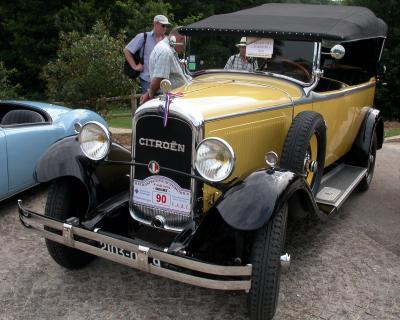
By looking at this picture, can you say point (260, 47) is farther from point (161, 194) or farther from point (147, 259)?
point (147, 259)

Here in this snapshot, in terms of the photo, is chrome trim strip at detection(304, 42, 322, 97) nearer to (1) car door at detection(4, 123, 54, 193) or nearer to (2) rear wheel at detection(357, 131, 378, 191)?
(2) rear wheel at detection(357, 131, 378, 191)

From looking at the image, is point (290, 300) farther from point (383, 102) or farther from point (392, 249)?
point (383, 102)

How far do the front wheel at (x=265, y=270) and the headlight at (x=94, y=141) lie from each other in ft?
3.98

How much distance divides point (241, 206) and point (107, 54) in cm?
667

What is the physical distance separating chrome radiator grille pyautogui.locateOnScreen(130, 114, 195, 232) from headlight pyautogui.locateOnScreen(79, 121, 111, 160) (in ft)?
0.69

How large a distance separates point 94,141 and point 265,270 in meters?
1.47

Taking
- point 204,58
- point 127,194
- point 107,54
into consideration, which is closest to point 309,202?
point 127,194

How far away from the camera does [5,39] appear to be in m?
24.1

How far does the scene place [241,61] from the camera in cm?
430

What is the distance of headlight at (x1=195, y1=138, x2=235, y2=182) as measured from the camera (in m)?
2.67

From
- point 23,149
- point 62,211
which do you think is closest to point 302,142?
point 62,211

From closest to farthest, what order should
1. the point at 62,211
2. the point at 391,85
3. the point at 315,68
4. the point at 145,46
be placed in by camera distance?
the point at 62,211
the point at 315,68
the point at 145,46
the point at 391,85

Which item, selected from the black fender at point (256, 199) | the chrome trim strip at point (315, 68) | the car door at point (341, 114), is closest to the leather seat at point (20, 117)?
the chrome trim strip at point (315, 68)

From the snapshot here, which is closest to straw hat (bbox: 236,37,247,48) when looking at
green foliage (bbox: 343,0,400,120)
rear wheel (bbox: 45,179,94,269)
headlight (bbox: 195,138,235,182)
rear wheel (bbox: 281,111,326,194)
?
rear wheel (bbox: 281,111,326,194)
